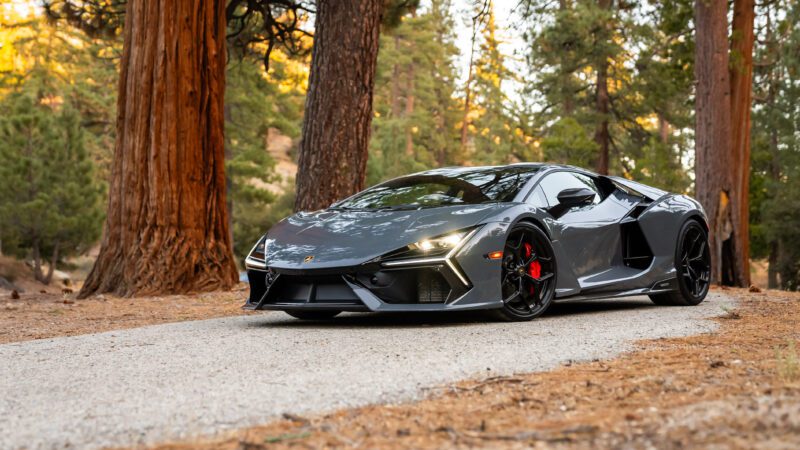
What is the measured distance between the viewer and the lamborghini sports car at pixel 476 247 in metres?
6.17

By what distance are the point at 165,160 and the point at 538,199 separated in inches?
193

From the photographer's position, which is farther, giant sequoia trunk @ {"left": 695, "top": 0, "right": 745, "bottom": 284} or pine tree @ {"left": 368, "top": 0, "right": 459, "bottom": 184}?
pine tree @ {"left": 368, "top": 0, "right": 459, "bottom": 184}

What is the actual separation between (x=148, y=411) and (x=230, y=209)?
1395 inches

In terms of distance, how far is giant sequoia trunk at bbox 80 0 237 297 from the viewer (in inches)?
404

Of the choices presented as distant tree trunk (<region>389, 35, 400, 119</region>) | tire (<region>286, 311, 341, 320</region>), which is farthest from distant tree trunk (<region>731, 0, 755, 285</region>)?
distant tree trunk (<region>389, 35, 400, 119</region>)

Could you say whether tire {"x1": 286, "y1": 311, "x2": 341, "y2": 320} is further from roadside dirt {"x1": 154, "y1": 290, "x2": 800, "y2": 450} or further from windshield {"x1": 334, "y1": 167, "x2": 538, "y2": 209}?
roadside dirt {"x1": 154, "y1": 290, "x2": 800, "y2": 450}

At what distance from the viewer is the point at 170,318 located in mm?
7949

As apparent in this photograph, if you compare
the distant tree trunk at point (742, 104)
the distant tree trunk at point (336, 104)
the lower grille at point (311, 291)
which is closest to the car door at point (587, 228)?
the lower grille at point (311, 291)

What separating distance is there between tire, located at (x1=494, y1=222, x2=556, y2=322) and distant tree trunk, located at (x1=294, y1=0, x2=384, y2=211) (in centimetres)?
393

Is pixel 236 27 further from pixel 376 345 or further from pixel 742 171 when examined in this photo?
pixel 376 345

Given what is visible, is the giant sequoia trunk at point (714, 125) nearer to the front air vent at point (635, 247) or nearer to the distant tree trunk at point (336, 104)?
the distant tree trunk at point (336, 104)

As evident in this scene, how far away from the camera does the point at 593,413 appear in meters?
3.38

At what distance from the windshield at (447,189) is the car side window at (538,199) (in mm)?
114

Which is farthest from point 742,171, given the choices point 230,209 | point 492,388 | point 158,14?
point 230,209
